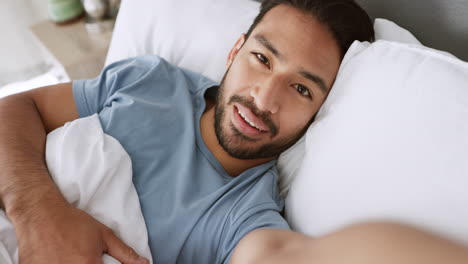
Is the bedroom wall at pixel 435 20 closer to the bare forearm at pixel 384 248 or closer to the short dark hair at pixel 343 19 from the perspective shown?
the short dark hair at pixel 343 19

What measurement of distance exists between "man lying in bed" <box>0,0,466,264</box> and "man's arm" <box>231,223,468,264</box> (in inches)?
3.1

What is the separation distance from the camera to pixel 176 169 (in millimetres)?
804

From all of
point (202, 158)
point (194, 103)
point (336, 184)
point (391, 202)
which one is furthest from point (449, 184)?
point (194, 103)

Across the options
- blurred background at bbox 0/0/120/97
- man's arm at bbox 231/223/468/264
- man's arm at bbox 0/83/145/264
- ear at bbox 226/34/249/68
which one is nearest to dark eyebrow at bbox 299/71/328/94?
ear at bbox 226/34/249/68

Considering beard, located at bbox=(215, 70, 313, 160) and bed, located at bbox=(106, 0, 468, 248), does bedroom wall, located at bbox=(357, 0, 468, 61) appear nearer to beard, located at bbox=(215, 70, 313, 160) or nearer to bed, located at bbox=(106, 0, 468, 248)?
bed, located at bbox=(106, 0, 468, 248)

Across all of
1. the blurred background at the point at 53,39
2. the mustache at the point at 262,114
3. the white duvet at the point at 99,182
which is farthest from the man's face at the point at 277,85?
the blurred background at the point at 53,39

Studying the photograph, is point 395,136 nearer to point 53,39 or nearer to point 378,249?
point 378,249

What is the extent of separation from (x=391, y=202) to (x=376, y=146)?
0.33 ft

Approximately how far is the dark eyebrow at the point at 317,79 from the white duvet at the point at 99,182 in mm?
458

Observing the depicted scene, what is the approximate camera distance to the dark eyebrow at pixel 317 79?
0.78 m

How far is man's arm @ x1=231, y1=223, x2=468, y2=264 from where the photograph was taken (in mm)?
371

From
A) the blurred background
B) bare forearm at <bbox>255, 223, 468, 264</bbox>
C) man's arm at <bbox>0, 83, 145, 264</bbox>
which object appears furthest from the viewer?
the blurred background

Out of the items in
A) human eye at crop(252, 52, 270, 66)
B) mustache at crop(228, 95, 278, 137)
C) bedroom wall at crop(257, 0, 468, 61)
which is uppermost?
bedroom wall at crop(257, 0, 468, 61)

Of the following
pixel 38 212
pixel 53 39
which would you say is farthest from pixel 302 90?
pixel 53 39
